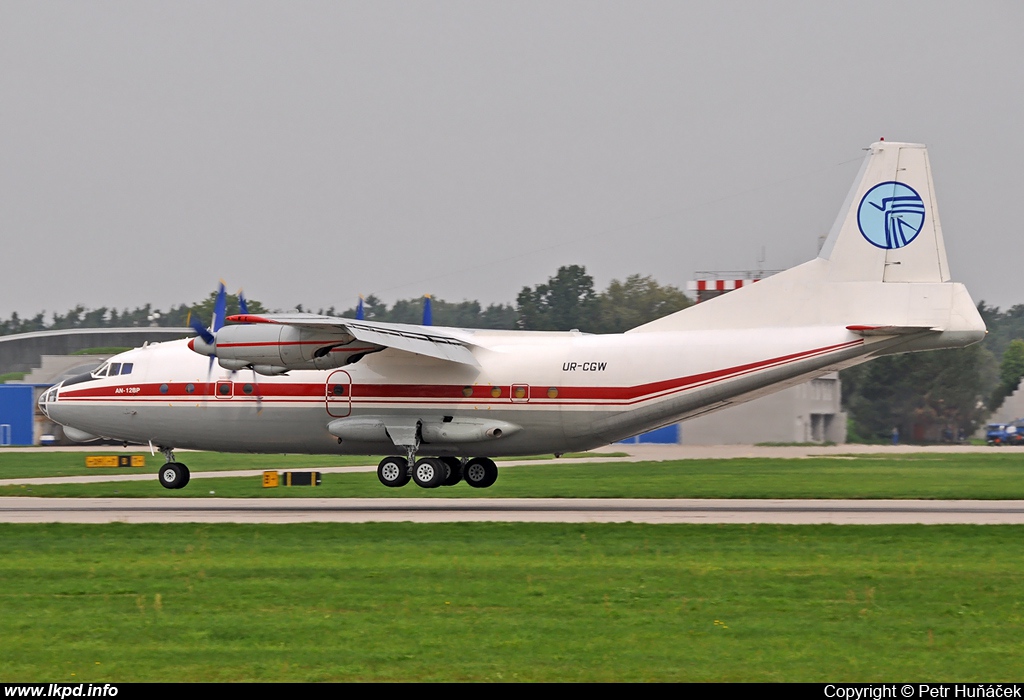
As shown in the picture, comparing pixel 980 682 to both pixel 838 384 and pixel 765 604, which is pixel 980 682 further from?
pixel 838 384

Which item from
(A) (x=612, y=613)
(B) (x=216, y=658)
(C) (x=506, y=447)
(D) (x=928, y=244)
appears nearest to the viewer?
(B) (x=216, y=658)

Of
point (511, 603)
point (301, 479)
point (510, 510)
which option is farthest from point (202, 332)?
point (511, 603)

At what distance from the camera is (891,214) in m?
26.2

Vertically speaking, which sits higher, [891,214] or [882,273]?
[891,214]

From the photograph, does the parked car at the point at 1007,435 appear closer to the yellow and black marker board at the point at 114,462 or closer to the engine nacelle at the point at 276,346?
the yellow and black marker board at the point at 114,462

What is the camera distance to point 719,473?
3966cm

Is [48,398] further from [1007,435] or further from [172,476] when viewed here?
[1007,435]

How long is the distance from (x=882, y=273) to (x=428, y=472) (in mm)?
11892

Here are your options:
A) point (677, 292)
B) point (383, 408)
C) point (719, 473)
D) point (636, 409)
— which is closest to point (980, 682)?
point (636, 409)

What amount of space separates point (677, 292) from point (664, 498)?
131 feet

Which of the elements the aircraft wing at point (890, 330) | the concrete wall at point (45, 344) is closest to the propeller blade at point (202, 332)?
the aircraft wing at point (890, 330)

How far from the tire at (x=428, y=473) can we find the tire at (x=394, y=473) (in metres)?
0.35

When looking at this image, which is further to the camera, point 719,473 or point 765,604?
point 719,473

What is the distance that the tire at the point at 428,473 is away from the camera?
92.5ft
